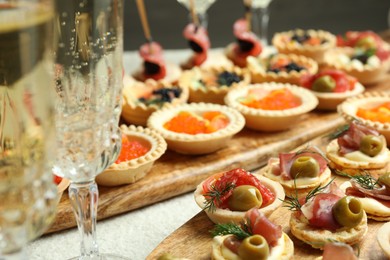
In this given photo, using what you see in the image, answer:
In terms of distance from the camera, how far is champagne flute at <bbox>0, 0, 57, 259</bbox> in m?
1.11

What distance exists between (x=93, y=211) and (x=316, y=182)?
72 centimetres

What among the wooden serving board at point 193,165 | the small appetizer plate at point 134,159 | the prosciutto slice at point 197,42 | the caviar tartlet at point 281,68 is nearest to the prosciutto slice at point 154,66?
the prosciutto slice at point 197,42

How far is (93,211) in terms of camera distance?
66.7 inches

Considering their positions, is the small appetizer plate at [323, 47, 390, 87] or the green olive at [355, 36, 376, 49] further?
the green olive at [355, 36, 376, 49]

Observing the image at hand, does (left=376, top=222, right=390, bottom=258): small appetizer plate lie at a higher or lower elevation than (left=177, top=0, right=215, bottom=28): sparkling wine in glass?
lower

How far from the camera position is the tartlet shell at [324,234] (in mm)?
1743

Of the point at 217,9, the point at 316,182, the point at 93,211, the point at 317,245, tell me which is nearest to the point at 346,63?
the point at 316,182

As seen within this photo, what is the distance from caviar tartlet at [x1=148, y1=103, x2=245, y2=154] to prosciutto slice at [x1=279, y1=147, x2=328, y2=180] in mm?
358

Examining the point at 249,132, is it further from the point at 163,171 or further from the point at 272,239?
the point at 272,239

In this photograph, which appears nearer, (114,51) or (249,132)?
(114,51)

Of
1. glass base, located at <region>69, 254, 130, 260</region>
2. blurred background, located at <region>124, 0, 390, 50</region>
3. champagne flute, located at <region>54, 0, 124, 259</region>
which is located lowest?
blurred background, located at <region>124, 0, 390, 50</region>

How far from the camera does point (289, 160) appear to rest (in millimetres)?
2111

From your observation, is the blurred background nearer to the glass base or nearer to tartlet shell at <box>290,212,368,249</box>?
the glass base

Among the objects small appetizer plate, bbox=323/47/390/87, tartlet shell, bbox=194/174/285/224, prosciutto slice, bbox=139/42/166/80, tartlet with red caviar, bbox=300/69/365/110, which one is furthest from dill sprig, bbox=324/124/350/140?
prosciutto slice, bbox=139/42/166/80
